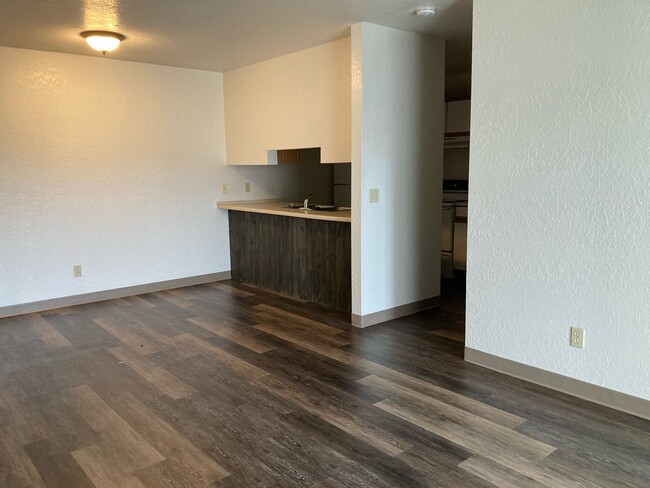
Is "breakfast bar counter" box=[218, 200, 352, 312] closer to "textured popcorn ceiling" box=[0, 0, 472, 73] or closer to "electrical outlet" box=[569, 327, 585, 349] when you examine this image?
"textured popcorn ceiling" box=[0, 0, 472, 73]

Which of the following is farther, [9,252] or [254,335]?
[9,252]

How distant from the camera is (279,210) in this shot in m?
5.09

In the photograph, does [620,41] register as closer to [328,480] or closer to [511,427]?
[511,427]

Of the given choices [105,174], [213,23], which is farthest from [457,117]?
[105,174]

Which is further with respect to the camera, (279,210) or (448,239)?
(448,239)

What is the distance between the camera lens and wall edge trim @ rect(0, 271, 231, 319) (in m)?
4.61

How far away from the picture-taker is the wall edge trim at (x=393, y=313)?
A: 4.14m

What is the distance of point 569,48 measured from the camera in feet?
8.86

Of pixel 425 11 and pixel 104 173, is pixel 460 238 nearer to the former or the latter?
pixel 425 11

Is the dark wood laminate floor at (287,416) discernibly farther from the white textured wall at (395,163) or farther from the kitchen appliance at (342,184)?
the kitchen appliance at (342,184)

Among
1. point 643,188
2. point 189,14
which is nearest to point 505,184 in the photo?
point 643,188

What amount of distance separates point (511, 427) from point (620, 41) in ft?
6.57

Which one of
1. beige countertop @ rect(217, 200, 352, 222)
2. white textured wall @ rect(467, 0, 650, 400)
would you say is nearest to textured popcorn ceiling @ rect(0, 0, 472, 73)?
white textured wall @ rect(467, 0, 650, 400)

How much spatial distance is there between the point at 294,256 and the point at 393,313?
1202mm
